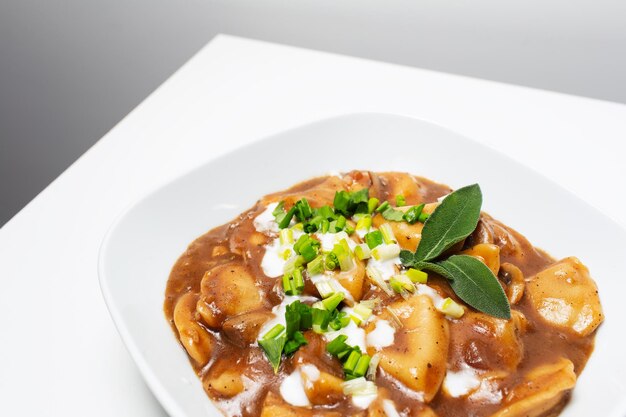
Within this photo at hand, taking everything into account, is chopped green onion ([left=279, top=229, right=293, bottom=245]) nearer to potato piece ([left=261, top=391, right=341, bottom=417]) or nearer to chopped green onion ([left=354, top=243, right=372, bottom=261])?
chopped green onion ([left=354, top=243, right=372, bottom=261])

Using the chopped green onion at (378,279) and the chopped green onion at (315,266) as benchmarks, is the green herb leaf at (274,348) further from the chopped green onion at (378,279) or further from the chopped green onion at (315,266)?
the chopped green onion at (378,279)

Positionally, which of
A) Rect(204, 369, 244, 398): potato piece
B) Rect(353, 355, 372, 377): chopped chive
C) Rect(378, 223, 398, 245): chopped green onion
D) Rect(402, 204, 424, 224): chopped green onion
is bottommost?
Rect(204, 369, 244, 398): potato piece

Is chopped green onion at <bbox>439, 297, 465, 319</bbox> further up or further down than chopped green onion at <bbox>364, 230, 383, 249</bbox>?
further down

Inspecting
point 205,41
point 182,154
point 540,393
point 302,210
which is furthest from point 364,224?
point 205,41

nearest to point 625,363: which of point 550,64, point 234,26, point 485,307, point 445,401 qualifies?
point 485,307

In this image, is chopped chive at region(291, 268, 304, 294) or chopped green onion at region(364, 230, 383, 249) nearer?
chopped chive at region(291, 268, 304, 294)

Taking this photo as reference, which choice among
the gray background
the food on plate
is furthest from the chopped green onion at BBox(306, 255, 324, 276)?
the gray background

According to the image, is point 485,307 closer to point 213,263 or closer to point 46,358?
point 213,263
